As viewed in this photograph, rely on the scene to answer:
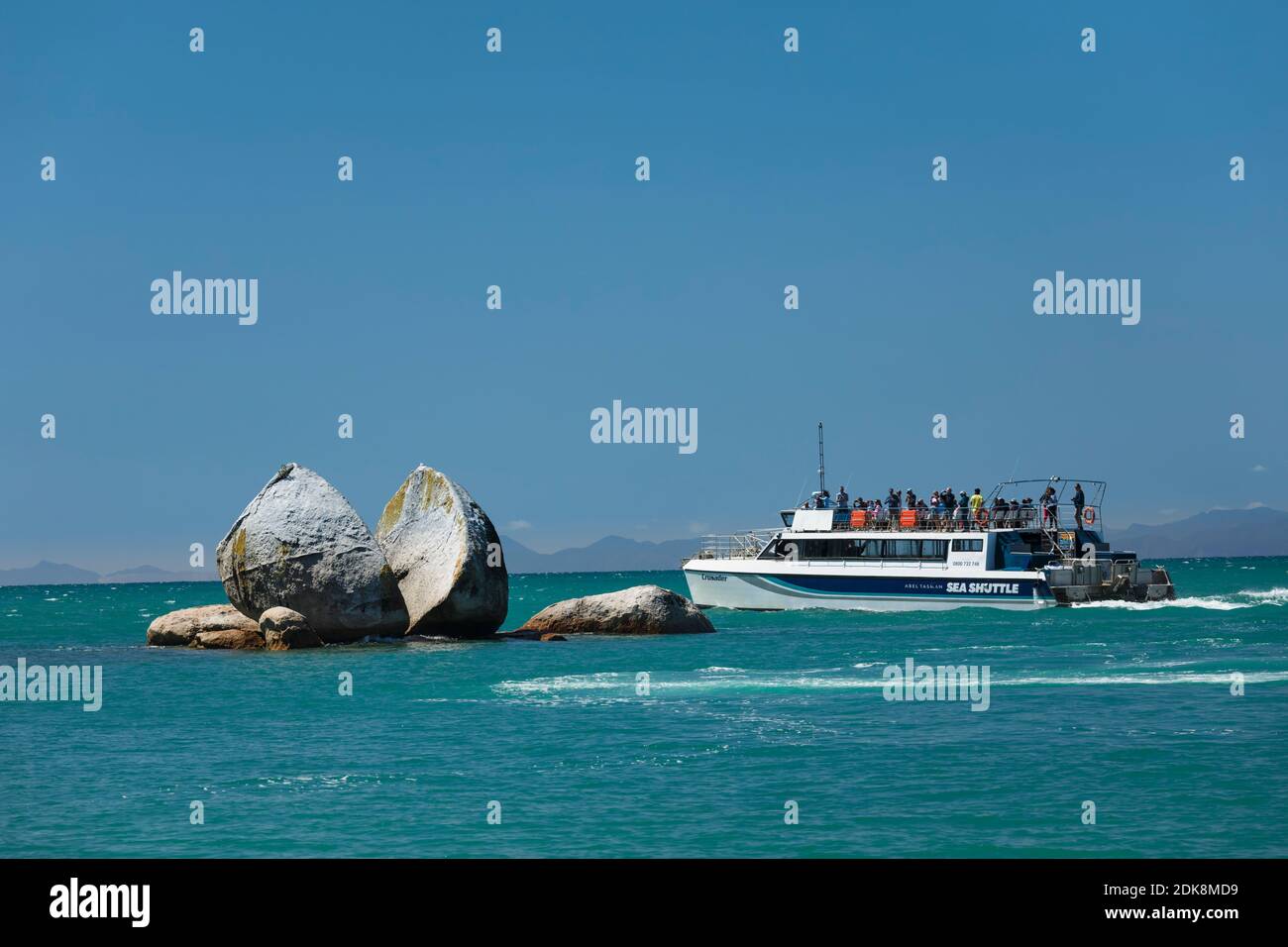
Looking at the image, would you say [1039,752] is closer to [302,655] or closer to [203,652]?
[302,655]

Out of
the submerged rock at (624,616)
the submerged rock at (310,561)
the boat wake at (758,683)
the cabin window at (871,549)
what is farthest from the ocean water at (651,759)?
the cabin window at (871,549)

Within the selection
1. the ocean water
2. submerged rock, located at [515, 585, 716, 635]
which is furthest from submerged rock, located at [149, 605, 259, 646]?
submerged rock, located at [515, 585, 716, 635]

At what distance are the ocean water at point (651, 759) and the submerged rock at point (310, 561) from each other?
2279mm

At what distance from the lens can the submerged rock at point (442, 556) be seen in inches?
1570

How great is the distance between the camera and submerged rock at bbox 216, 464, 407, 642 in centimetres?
3747

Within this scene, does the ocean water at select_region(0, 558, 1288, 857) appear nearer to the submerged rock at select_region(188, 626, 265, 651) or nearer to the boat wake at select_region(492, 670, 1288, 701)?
the boat wake at select_region(492, 670, 1288, 701)

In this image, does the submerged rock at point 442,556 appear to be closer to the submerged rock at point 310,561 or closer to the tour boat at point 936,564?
the submerged rock at point 310,561

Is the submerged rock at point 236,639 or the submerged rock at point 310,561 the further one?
the submerged rock at point 236,639

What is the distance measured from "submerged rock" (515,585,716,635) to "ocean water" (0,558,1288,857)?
7.95 meters

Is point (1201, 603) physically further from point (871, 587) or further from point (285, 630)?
point (285, 630)

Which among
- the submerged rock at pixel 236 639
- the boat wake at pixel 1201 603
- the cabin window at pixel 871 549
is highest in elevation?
the cabin window at pixel 871 549

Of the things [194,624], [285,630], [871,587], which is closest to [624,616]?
[285,630]
